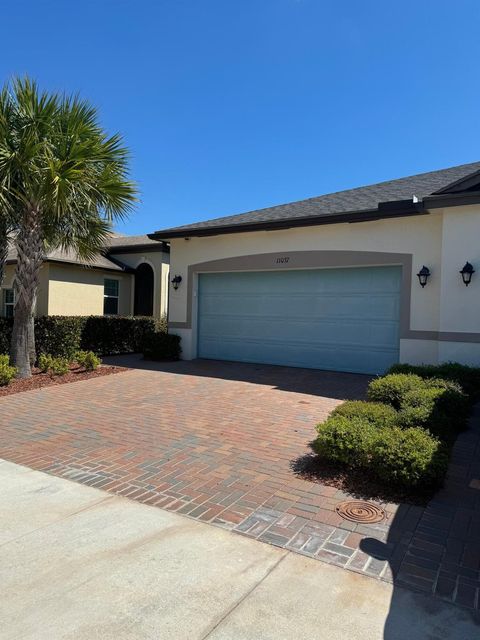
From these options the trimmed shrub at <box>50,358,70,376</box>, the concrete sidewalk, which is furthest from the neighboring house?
the concrete sidewalk

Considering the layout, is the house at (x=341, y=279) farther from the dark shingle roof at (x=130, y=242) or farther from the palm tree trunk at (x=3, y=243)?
the dark shingle roof at (x=130, y=242)

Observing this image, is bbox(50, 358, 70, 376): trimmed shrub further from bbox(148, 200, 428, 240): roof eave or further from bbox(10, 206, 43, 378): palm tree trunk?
bbox(148, 200, 428, 240): roof eave

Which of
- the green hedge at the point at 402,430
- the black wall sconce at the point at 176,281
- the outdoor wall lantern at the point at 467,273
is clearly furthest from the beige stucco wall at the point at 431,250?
the black wall sconce at the point at 176,281

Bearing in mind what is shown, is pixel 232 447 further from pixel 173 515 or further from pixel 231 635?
pixel 231 635

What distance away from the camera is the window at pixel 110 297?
19094 mm

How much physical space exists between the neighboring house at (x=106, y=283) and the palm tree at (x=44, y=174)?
6.35 metres

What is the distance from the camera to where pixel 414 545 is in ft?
10.8

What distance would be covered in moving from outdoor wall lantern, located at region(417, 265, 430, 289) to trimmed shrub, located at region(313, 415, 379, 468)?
238 inches

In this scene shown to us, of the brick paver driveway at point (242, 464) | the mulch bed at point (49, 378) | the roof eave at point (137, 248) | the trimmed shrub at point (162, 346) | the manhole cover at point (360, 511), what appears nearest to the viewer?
the brick paver driveway at point (242, 464)

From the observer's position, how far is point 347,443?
4.57 metres

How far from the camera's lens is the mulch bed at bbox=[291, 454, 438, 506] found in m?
4.10

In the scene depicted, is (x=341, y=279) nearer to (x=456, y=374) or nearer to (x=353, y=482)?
(x=456, y=374)

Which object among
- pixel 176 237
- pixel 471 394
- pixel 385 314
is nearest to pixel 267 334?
pixel 385 314

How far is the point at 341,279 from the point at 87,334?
816 centimetres
